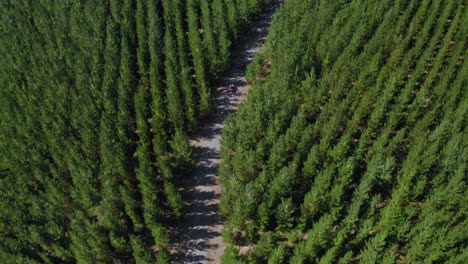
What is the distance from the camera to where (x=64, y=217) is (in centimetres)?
1542

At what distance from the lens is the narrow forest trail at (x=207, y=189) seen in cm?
1521

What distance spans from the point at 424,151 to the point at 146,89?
15171 mm

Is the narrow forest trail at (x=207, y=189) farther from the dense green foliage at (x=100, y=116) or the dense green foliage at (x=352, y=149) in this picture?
the dense green foliage at (x=352, y=149)

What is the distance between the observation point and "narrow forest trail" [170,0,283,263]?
15.2m

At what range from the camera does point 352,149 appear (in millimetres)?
17703

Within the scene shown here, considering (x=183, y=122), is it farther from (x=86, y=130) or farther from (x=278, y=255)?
(x=278, y=255)

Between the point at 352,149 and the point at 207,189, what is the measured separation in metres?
7.28

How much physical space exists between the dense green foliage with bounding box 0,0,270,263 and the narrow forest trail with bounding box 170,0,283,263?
816 millimetres

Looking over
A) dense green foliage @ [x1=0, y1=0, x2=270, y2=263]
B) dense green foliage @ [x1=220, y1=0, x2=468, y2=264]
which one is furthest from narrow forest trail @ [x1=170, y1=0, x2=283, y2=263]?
dense green foliage @ [x1=220, y1=0, x2=468, y2=264]

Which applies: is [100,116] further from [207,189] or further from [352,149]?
[352,149]

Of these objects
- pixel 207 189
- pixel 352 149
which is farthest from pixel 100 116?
pixel 352 149

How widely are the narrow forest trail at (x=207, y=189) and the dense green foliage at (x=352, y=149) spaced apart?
→ 106 cm

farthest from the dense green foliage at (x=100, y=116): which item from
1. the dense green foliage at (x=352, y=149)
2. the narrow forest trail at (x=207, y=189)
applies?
the dense green foliage at (x=352, y=149)

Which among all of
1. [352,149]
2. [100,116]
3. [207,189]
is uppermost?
[100,116]
